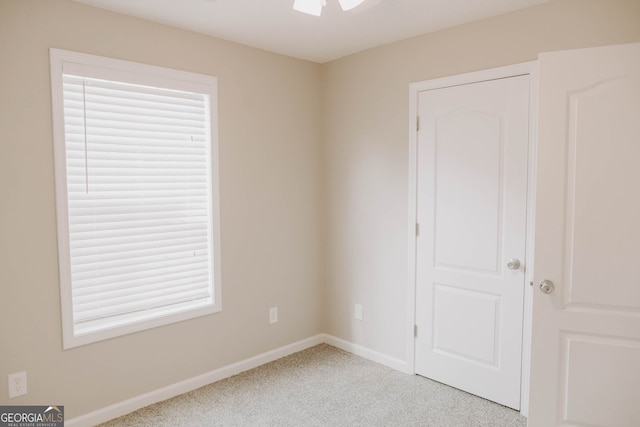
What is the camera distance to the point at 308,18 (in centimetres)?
278

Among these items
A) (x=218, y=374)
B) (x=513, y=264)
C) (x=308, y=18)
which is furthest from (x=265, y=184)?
(x=513, y=264)

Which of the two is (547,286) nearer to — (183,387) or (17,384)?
(183,387)

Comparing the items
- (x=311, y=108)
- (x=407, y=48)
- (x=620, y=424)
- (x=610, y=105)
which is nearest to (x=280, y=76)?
(x=311, y=108)

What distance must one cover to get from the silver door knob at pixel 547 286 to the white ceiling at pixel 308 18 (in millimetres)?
1602

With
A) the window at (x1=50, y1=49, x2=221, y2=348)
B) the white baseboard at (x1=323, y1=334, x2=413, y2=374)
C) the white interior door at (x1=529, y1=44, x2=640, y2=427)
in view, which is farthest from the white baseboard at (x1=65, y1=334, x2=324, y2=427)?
the white interior door at (x1=529, y1=44, x2=640, y2=427)

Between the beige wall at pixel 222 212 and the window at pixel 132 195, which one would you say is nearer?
the beige wall at pixel 222 212

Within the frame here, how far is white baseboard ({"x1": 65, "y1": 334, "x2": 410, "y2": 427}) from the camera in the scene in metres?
2.63

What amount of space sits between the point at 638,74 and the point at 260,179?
2.45 meters

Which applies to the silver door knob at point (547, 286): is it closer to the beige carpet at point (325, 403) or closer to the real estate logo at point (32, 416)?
the beige carpet at point (325, 403)

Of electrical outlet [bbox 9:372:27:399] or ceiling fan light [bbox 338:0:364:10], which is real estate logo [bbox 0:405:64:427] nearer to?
electrical outlet [bbox 9:372:27:399]

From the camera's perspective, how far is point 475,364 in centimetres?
297

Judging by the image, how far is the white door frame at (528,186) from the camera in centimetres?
263

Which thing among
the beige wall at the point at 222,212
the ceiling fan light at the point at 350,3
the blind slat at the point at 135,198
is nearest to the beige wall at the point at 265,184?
the beige wall at the point at 222,212

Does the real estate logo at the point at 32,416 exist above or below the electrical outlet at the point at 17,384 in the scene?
below
